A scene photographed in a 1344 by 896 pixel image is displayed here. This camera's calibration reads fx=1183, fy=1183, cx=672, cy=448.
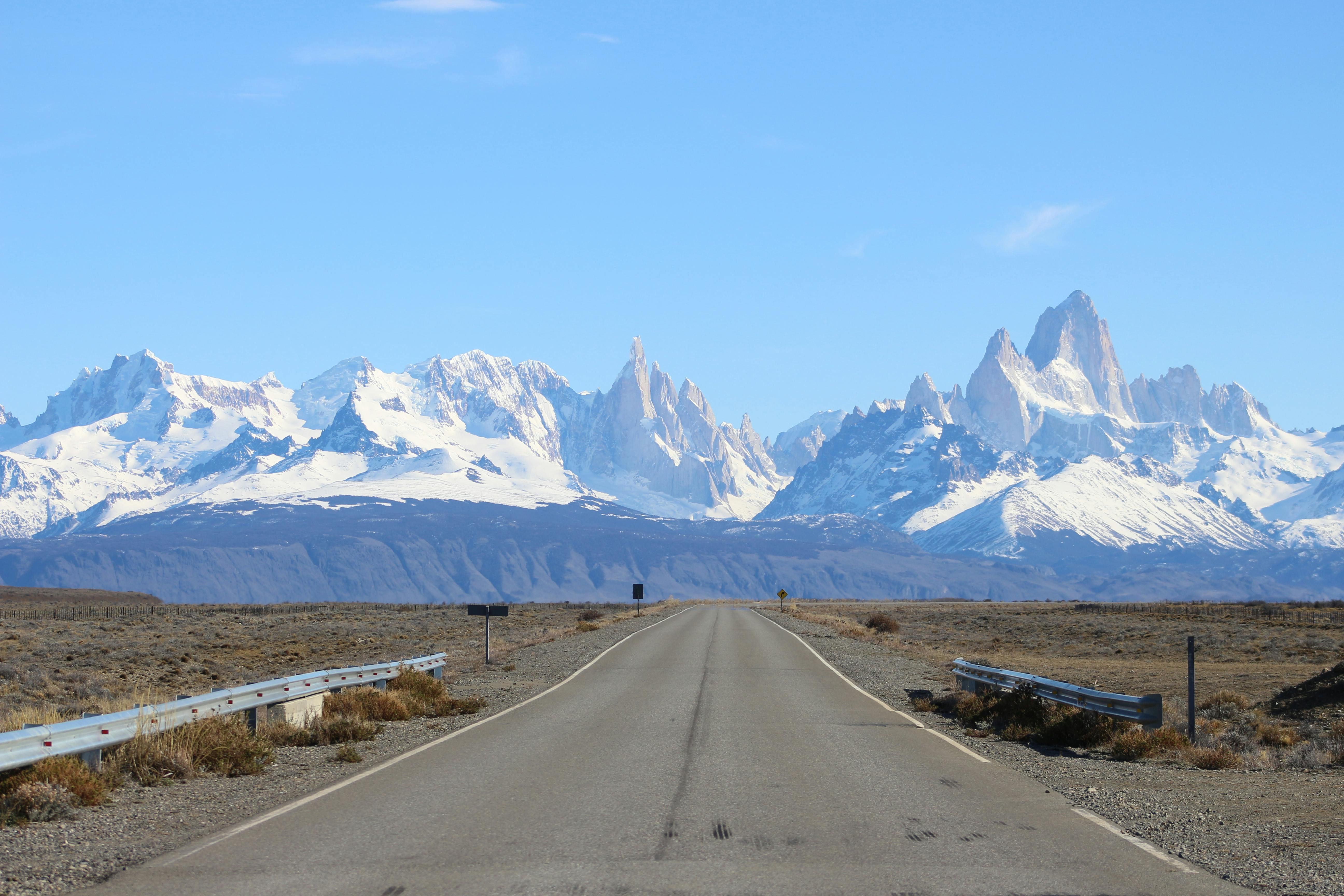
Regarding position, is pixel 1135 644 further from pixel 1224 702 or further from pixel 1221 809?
pixel 1221 809

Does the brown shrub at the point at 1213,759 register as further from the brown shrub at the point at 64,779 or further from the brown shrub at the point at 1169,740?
the brown shrub at the point at 64,779

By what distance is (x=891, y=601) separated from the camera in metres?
179

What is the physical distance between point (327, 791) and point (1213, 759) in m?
10.6

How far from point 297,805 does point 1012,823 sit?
657 cm

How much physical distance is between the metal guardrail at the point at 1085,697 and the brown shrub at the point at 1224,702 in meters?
4.53

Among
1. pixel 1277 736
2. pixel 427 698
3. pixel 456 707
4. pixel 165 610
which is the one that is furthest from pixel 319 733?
pixel 165 610

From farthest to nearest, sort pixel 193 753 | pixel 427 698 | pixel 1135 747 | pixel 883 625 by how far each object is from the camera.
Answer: pixel 883 625 < pixel 427 698 < pixel 1135 747 < pixel 193 753

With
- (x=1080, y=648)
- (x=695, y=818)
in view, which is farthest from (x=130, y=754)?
(x=1080, y=648)

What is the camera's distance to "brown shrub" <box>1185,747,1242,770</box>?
→ 14.7 m

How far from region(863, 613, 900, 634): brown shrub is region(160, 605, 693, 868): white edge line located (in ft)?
141

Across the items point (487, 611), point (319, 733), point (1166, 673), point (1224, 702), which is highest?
point (487, 611)

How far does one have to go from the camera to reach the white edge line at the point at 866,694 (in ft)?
60.8

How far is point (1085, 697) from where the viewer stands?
16734 mm

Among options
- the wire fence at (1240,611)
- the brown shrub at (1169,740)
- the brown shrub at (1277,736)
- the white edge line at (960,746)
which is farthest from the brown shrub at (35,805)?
the wire fence at (1240,611)
